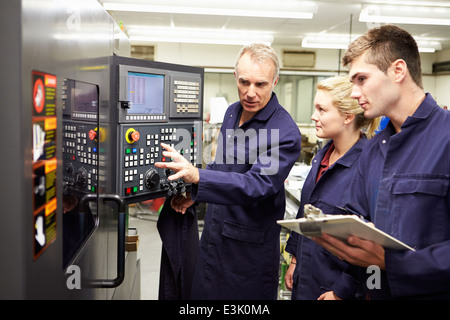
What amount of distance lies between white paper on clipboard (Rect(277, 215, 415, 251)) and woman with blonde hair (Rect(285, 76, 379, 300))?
1.19ft

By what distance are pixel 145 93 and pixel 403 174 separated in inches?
38.4

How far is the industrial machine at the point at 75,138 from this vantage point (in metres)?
0.69

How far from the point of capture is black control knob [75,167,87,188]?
1.10 m

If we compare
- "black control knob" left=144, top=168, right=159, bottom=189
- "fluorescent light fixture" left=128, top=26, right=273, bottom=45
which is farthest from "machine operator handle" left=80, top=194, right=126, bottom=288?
"fluorescent light fixture" left=128, top=26, right=273, bottom=45

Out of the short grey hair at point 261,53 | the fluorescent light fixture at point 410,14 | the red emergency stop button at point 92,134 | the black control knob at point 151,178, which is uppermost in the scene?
the fluorescent light fixture at point 410,14

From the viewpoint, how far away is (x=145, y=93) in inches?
63.4

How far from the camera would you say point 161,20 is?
6309mm

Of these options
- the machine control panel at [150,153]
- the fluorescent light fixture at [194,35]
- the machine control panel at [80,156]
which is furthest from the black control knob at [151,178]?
the fluorescent light fixture at [194,35]

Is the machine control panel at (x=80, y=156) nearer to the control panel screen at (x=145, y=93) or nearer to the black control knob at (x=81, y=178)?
the black control knob at (x=81, y=178)

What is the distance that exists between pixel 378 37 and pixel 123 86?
870 mm

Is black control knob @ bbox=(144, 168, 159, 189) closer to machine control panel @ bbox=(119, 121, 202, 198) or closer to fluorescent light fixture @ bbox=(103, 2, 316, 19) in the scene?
machine control panel @ bbox=(119, 121, 202, 198)

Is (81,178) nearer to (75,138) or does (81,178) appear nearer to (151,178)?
(75,138)

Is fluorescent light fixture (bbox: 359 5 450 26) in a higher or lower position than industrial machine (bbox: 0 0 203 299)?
higher
